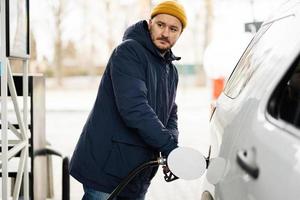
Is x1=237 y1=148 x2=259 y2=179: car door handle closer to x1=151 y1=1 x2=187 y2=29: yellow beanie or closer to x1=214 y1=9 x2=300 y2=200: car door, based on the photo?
x1=214 y1=9 x2=300 y2=200: car door

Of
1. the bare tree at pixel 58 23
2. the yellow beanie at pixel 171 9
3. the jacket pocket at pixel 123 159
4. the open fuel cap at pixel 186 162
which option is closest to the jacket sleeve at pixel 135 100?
the jacket pocket at pixel 123 159

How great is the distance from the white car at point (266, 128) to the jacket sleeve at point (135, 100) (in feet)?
1.12

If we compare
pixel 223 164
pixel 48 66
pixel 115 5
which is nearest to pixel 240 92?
pixel 223 164

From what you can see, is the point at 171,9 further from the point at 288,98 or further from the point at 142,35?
the point at 288,98

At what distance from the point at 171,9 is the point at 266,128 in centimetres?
120

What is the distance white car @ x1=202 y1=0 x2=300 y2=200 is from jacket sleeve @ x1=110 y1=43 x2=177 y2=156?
340 millimetres

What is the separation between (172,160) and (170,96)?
0.79 m

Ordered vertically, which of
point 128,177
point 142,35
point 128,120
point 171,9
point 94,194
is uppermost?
point 171,9

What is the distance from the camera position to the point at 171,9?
2453mm

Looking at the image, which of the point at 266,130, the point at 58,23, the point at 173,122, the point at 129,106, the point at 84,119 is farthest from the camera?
the point at 58,23

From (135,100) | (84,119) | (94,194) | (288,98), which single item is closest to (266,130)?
(288,98)

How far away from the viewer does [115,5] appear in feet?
49.6

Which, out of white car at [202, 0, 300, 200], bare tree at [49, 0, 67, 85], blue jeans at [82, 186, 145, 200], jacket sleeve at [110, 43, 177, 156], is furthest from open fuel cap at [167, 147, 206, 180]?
bare tree at [49, 0, 67, 85]

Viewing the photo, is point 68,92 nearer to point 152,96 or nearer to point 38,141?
point 38,141
